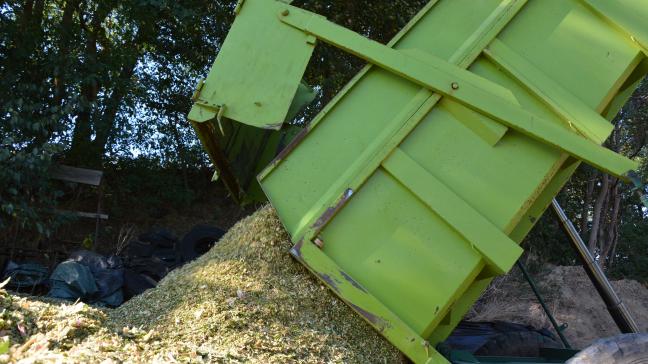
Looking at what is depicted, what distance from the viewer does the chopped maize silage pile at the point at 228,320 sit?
2.46 metres

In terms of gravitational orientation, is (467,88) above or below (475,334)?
above

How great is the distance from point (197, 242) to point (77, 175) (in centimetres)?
340

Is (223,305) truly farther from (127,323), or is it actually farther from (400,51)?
(400,51)

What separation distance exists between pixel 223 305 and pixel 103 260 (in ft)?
7.51

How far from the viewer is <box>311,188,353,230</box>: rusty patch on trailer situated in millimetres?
3000

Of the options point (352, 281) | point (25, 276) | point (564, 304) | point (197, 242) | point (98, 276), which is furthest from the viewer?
point (564, 304)

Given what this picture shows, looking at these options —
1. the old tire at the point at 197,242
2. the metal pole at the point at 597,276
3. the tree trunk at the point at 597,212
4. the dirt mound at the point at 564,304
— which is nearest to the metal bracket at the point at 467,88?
the metal pole at the point at 597,276

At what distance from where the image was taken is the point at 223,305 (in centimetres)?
292

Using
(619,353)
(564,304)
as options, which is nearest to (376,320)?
(619,353)

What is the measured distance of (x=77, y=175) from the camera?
322 inches

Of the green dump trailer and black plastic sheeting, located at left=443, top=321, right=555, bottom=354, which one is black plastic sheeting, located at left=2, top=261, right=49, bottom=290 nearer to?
the green dump trailer

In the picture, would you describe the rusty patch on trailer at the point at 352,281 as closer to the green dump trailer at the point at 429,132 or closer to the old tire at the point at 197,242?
the green dump trailer at the point at 429,132

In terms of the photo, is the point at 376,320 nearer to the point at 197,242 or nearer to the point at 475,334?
the point at 475,334

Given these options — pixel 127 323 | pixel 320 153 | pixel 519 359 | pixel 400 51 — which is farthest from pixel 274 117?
pixel 519 359
